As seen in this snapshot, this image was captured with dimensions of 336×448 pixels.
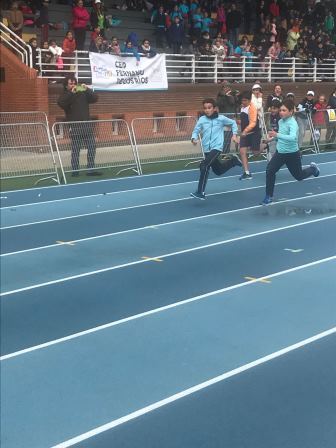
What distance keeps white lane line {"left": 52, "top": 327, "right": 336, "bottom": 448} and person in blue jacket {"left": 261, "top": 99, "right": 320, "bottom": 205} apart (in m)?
5.90

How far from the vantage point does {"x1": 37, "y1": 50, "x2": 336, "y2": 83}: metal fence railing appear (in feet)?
68.2

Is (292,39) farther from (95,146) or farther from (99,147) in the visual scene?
(95,146)

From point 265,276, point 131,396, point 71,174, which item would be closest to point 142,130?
point 71,174

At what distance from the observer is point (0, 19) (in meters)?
20.7

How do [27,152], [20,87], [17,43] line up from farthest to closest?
[17,43], [20,87], [27,152]

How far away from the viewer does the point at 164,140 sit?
16.6 m

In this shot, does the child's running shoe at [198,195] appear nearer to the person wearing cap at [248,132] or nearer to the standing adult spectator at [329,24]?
the person wearing cap at [248,132]

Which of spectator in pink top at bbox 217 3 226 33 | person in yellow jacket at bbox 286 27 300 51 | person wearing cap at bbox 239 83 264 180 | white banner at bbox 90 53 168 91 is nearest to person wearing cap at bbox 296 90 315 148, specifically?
person wearing cap at bbox 239 83 264 180

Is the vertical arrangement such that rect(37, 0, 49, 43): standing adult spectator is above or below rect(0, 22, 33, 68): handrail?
above

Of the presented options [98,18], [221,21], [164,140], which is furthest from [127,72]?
[221,21]

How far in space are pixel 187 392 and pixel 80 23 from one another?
19.4m

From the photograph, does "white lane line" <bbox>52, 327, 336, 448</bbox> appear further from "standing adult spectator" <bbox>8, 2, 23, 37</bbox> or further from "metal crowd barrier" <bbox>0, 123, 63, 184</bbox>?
"standing adult spectator" <bbox>8, 2, 23, 37</bbox>

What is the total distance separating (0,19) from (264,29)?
12.1 metres

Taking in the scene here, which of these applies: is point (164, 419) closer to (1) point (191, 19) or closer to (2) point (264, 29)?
(1) point (191, 19)
